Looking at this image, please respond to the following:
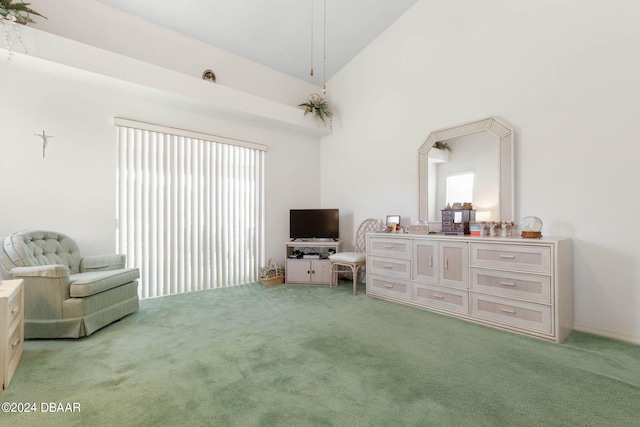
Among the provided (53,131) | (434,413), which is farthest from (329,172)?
(434,413)

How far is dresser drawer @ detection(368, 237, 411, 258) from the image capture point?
353 centimetres

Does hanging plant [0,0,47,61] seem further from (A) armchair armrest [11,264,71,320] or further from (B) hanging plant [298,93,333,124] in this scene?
(B) hanging plant [298,93,333,124]

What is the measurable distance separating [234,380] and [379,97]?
428cm

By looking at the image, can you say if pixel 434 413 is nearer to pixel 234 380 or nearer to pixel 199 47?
pixel 234 380

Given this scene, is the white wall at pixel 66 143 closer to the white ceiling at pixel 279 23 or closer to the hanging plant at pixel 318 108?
the white ceiling at pixel 279 23

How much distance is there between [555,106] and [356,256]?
2.83m

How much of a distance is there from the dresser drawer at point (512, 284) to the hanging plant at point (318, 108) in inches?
143

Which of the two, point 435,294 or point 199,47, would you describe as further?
point 199,47

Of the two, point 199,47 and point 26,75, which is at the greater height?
point 199,47

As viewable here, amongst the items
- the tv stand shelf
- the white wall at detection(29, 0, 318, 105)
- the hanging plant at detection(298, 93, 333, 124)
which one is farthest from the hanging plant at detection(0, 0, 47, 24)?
the tv stand shelf

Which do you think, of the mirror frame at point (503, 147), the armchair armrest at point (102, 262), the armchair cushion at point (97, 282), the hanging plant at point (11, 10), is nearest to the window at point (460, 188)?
the mirror frame at point (503, 147)

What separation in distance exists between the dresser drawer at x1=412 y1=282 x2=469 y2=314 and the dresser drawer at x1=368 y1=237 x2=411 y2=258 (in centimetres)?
41

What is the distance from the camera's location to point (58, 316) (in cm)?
248

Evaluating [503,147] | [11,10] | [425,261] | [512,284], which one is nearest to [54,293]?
[11,10]
